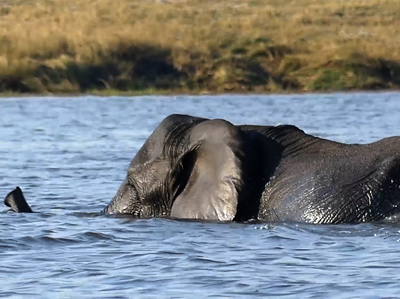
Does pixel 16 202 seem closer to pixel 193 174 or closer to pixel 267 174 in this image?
pixel 193 174

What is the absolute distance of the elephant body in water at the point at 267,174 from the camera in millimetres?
8070

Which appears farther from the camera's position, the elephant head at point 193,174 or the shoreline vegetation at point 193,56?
the shoreline vegetation at point 193,56

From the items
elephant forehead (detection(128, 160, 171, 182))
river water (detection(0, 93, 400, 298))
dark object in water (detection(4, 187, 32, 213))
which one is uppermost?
elephant forehead (detection(128, 160, 171, 182))

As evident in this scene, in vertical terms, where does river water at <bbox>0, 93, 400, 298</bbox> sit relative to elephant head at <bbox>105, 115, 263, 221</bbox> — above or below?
below

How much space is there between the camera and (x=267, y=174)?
835cm

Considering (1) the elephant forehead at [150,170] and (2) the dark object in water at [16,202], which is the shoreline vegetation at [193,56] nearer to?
(2) the dark object in water at [16,202]

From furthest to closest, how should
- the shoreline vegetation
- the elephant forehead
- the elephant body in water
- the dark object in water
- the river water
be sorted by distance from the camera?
the shoreline vegetation
the dark object in water
the elephant forehead
the elephant body in water
the river water

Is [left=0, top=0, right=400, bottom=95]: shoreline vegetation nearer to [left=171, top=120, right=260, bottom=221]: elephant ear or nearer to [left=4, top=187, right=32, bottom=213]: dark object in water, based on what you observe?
[left=4, top=187, right=32, bottom=213]: dark object in water

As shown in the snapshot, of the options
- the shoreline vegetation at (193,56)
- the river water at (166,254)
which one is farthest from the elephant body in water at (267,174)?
the shoreline vegetation at (193,56)

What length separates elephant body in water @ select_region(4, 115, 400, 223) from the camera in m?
8.07

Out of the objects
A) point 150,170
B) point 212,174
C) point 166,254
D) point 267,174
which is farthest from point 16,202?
point 267,174

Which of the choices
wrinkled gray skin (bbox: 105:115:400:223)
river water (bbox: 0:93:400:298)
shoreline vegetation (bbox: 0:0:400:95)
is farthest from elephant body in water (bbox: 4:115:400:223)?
shoreline vegetation (bbox: 0:0:400:95)

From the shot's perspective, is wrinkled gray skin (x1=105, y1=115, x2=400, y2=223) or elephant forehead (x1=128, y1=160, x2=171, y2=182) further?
elephant forehead (x1=128, y1=160, x2=171, y2=182)

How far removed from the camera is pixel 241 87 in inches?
1067
